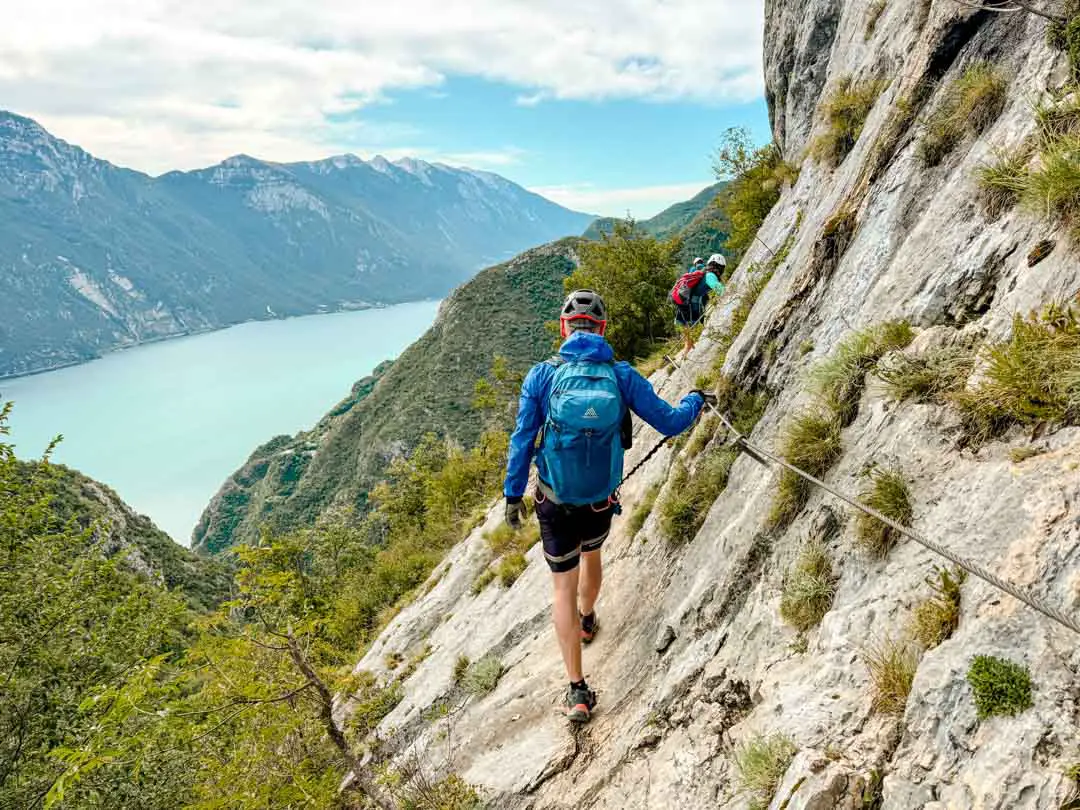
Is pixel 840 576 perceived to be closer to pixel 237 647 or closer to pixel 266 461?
pixel 237 647

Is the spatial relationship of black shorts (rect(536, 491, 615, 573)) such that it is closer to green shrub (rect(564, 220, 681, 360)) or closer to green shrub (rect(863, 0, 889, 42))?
green shrub (rect(863, 0, 889, 42))

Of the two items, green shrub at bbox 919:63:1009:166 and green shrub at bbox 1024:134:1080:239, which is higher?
green shrub at bbox 919:63:1009:166

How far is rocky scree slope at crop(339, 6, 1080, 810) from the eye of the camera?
9.33 feet

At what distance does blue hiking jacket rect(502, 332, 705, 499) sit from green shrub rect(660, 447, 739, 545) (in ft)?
5.25

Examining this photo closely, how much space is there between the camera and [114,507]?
77562 millimetres

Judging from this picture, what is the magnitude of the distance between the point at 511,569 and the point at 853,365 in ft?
22.9

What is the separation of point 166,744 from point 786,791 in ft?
31.6

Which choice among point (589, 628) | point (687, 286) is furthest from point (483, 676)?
point (687, 286)

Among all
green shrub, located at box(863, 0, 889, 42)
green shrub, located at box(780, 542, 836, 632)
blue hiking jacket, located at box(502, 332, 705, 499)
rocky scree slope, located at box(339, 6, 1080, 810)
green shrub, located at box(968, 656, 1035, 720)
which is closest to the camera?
green shrub, located at box(968, 656, 1035, 720)

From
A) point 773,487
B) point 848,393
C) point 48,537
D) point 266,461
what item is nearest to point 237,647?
point 773,487

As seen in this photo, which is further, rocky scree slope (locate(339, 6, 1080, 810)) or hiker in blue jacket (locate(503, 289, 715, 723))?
hiker in blue jacket (locate(503, 289, 715, 723))

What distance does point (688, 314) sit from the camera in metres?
14.0

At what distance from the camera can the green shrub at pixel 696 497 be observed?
651 centimetres

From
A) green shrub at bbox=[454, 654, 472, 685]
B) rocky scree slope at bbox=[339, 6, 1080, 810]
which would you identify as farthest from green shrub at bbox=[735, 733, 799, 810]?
green shrub at bbox=[454, 654, 472, 685]
